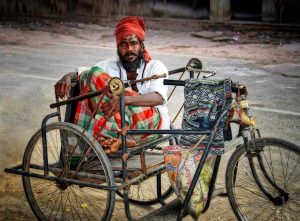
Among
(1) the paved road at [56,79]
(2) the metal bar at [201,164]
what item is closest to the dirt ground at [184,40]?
(1) the paved road at [56,79]

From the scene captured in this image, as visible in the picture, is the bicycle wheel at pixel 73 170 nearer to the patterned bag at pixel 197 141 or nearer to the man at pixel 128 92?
the man at pixel 128 92

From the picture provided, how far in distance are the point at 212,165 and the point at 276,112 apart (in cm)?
404

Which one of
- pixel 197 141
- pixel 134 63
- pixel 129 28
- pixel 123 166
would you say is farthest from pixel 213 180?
pixel 129 28

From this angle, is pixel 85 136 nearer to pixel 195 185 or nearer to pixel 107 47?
pixel 195 185

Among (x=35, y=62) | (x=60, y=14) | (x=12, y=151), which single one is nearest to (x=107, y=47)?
(x=35, y=62)

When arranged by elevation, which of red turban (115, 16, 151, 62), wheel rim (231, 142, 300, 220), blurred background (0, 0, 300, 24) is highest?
blurred background (0, 0, 300, 24)

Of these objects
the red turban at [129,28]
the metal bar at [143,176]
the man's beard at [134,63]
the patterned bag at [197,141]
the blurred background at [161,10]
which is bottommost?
the metal bar at [143,176]

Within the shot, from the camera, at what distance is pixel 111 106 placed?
378cm

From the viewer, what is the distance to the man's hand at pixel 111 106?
139 inches

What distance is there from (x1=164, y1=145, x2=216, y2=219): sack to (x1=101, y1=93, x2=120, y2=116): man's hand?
48 centimetres

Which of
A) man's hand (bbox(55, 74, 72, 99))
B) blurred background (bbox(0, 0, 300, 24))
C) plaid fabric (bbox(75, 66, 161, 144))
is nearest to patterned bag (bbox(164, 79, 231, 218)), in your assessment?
plaid fabric (bbox(75, 66, 161, 144))

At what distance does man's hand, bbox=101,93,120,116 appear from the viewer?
3.54 metres

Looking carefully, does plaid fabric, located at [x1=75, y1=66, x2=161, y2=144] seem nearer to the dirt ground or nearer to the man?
the man

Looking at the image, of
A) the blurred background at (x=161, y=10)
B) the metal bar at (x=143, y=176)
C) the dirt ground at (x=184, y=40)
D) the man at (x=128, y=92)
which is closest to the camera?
the metal bar at (x=143, y=176)
